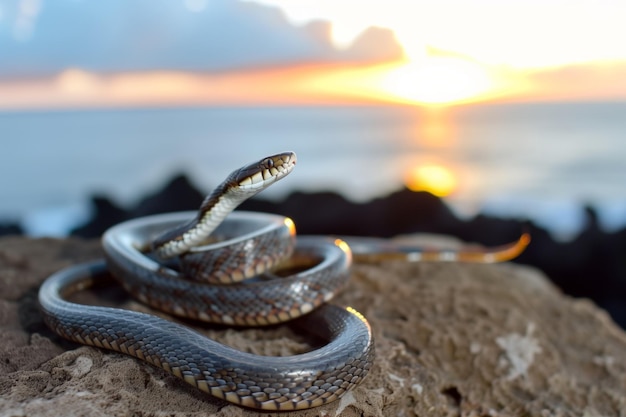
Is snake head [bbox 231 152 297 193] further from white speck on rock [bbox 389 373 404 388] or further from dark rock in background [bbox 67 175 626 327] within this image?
dark rock in background [bbox 67 175 626 327]

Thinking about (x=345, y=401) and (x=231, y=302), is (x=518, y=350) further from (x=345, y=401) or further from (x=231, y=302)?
(x=231, y=302)

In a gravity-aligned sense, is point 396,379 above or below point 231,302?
below

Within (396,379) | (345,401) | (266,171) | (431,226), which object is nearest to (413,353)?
(396,379)

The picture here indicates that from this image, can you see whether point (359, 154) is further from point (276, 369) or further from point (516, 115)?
point (276, 369)

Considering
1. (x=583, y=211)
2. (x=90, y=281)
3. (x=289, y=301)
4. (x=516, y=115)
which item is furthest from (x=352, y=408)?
(x=516, y=115)

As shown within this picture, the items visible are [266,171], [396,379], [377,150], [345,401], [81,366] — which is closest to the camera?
[345,401]

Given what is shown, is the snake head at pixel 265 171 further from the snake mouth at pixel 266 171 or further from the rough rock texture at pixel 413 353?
the rough rock texture at pixel 413 353

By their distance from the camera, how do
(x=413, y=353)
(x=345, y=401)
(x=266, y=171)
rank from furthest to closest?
(x=413, y=353) → (x=266, y=171) → (x=345, y=401)
